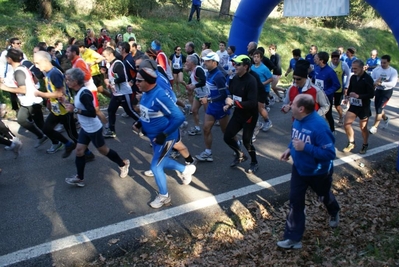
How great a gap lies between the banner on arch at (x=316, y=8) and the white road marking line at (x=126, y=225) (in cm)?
433

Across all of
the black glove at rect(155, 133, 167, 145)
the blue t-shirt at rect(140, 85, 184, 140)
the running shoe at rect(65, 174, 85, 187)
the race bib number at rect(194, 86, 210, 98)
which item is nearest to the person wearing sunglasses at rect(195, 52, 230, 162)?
the race bib number at rect(194, 86, 210, 98)

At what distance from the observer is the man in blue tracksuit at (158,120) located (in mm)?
4379

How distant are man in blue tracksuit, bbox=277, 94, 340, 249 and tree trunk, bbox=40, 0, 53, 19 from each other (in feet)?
46.1

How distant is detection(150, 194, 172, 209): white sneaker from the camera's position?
4.74 metres

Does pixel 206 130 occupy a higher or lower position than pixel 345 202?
higher

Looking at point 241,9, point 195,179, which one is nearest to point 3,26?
point 241,9

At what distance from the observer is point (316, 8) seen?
8.66 m

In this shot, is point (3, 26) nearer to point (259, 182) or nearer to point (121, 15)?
point (121, 15)

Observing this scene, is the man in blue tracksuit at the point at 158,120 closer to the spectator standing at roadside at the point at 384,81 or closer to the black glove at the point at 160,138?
the black glove at the point at 160,138

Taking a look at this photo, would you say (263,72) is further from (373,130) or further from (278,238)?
(278,238)

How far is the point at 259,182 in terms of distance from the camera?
5602mm

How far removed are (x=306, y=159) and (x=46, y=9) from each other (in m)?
14.5

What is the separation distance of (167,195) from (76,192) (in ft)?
4.49

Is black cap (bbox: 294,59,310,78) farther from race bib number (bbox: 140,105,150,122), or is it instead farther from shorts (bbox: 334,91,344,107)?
shorts (bbox: 334,91,344,107)
